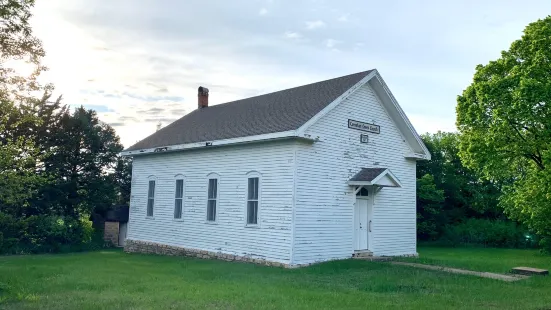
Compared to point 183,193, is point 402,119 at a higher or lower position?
higher

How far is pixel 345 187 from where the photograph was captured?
56.5ft

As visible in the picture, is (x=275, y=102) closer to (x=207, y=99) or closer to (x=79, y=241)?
(x=207, y=99)

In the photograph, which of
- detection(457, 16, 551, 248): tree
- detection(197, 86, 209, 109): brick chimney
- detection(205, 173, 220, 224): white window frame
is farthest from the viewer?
detection(197, 86, 209, 109): brick chimney

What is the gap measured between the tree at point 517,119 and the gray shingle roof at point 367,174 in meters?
5.50

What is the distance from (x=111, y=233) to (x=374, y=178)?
17798 millimetres

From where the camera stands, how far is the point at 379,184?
16969 millimetres

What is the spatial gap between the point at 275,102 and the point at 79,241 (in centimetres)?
1451

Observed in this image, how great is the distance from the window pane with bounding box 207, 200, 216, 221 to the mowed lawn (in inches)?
116

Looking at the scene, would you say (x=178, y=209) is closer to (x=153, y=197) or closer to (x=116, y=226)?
(x=153, y=197)

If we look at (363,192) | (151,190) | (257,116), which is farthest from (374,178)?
(151,190)

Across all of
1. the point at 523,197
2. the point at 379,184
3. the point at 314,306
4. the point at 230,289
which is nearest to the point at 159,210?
the point at 379,184

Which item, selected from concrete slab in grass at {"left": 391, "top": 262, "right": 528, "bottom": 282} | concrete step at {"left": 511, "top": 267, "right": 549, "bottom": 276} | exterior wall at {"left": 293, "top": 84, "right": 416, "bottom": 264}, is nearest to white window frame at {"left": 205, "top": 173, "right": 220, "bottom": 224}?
exterior wall at {"left": 293, "top": 84, "right": 416, "bottom": 264}

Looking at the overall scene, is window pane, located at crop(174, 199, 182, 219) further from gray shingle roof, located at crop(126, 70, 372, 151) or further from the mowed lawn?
the mowed lawn

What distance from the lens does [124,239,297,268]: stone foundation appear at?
16438mm
